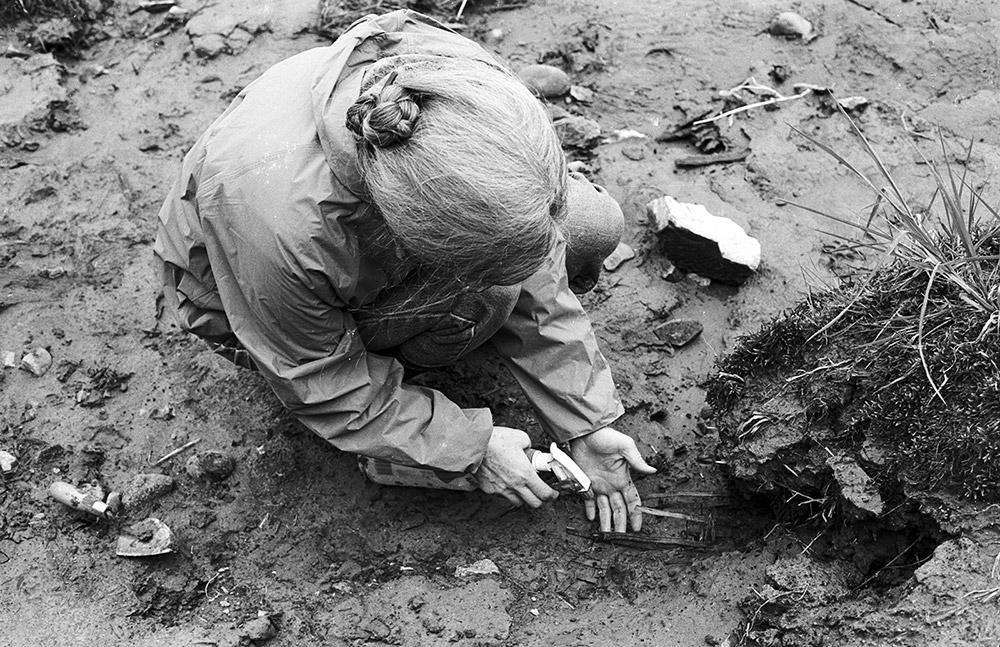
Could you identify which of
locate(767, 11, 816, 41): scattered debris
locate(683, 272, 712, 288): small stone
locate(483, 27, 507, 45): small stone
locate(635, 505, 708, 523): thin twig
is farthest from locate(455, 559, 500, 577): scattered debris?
locate(767, 11, 816, 41): scattered debris

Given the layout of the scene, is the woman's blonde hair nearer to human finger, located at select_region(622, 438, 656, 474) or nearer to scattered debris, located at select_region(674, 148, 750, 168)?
human finger, located at select_region(622, 438, 656, 474)

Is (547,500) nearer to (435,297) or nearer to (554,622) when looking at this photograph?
(554,622)

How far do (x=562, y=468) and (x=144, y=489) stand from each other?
1109mm

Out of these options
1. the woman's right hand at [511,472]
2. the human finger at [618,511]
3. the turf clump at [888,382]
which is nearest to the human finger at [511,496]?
the woman's right hand at [511,472]

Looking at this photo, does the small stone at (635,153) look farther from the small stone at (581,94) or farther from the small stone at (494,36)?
the small stone at (494,36)

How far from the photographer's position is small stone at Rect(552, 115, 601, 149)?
321cm

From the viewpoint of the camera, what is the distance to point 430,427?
2.20 m

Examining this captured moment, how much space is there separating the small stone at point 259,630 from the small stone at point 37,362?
1.01m

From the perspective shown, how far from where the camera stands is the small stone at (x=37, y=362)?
2674 mm

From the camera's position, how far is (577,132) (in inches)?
127

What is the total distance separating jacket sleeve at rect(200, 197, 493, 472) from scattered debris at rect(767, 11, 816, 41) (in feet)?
6.86

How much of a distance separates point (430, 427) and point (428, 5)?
207 cm

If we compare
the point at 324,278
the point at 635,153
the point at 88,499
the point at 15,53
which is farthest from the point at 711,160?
the point at 15,53

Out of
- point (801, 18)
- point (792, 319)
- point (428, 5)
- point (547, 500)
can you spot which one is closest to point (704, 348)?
point (792, 319)
